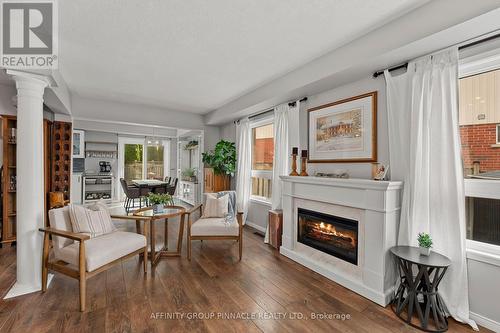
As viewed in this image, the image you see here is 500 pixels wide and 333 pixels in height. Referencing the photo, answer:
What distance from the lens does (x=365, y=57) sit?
2.32 m

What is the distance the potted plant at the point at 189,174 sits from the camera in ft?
23.9

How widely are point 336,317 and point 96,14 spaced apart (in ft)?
11.0

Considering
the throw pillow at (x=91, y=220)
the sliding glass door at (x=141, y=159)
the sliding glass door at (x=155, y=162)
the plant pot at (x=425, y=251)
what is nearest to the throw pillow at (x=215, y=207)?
the throw pillow at (x=91, y=220)

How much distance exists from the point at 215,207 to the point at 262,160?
156cm

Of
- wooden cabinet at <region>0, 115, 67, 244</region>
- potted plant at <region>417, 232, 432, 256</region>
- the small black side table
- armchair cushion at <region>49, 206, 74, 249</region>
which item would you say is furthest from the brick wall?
wooden cabinet at <region>0, 115, 67, 244</region>

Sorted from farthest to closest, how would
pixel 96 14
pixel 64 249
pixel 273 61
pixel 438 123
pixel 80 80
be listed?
pixel 80 80
pixel 273 61
pixel 64 249
pixel 438 123
pixel 96 14

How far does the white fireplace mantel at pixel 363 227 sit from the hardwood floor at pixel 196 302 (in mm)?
126

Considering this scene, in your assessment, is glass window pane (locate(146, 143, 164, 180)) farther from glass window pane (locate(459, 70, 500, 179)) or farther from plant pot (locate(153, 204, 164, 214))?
glass window pane (locate(459, 70, 500, 179))

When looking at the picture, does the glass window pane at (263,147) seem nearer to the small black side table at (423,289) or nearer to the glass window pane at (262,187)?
the glass window pane at (262,187)

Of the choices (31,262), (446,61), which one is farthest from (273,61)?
(31,262)

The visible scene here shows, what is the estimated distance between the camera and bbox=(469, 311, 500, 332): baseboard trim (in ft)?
6.13

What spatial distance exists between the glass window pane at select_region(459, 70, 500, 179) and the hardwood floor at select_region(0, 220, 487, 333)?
1379 mm

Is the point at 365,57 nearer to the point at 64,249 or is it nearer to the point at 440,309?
the point at 440,309

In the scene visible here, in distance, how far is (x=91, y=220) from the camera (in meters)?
2.60
